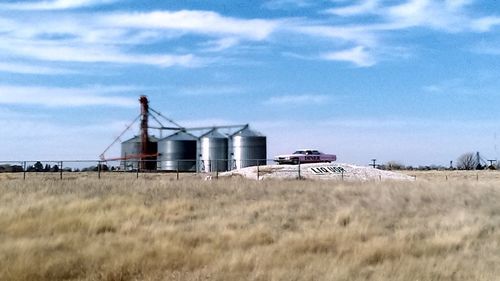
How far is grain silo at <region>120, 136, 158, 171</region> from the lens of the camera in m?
70.0

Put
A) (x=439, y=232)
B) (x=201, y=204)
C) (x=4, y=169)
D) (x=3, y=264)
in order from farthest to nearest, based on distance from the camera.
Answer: (x=4, y=169)
(x=201, y=204)
(x=439, y=232)
(x=3, y=264)

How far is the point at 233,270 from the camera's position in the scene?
9789 mm

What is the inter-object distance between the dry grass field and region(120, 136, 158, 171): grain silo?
47497 mm

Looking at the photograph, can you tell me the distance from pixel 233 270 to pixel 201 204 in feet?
31.0

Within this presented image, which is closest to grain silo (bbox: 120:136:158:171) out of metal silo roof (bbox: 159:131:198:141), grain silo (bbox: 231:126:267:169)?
metal silo roof (bbox: 159:131:198:141)

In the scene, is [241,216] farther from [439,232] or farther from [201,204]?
[439,232]

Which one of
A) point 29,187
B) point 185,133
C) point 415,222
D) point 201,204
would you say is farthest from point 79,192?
point 185,133

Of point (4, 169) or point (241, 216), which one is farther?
point (4, 169)

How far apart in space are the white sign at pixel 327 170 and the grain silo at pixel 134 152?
106ft

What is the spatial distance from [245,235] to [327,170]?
90.4 feet

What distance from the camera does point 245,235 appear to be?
43.1ft

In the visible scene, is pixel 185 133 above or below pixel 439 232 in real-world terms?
above

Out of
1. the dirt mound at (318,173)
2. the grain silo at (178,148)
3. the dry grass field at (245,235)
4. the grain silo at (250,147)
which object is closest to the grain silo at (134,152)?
the grain silo at (178,148)

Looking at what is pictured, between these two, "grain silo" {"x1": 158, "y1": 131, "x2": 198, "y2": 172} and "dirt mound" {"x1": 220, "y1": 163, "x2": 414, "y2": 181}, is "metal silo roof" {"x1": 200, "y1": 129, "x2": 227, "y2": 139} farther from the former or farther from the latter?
"dirt mound" {"x1": 220, "y1": 163, "x2": 414, "y2": 181}
